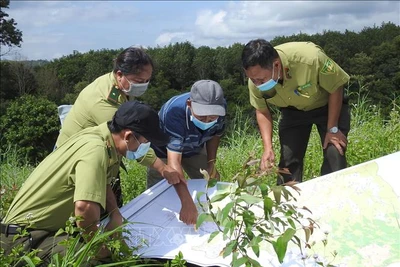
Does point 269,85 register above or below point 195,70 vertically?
above

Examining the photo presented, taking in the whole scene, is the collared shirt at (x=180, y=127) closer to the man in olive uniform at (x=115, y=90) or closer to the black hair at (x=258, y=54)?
the man in olive uniform at (x=115, y=90)

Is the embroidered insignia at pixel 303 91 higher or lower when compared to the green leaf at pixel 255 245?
higher

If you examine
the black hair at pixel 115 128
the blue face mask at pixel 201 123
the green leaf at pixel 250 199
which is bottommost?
the green leaf at pixel 250 199

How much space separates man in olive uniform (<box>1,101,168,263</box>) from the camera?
2221 millimetres

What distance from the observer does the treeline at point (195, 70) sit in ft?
24.7

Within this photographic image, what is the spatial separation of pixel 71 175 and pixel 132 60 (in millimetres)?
955

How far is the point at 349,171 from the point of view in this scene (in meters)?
2.72

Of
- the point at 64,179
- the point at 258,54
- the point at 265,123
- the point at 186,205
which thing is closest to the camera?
Answer: the point at 64,179

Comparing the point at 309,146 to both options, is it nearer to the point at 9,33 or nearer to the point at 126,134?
the point at 126,134

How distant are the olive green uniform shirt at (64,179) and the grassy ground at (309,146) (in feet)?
4.28

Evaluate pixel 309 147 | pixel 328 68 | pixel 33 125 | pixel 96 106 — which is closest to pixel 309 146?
pixel 309 147

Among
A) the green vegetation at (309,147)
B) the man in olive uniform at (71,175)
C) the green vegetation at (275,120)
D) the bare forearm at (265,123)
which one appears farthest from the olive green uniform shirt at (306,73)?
the man in olive uniform at (71,175)

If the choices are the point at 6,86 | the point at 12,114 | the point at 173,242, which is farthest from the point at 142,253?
the point at 6,86

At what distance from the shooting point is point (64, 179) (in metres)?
2.28
